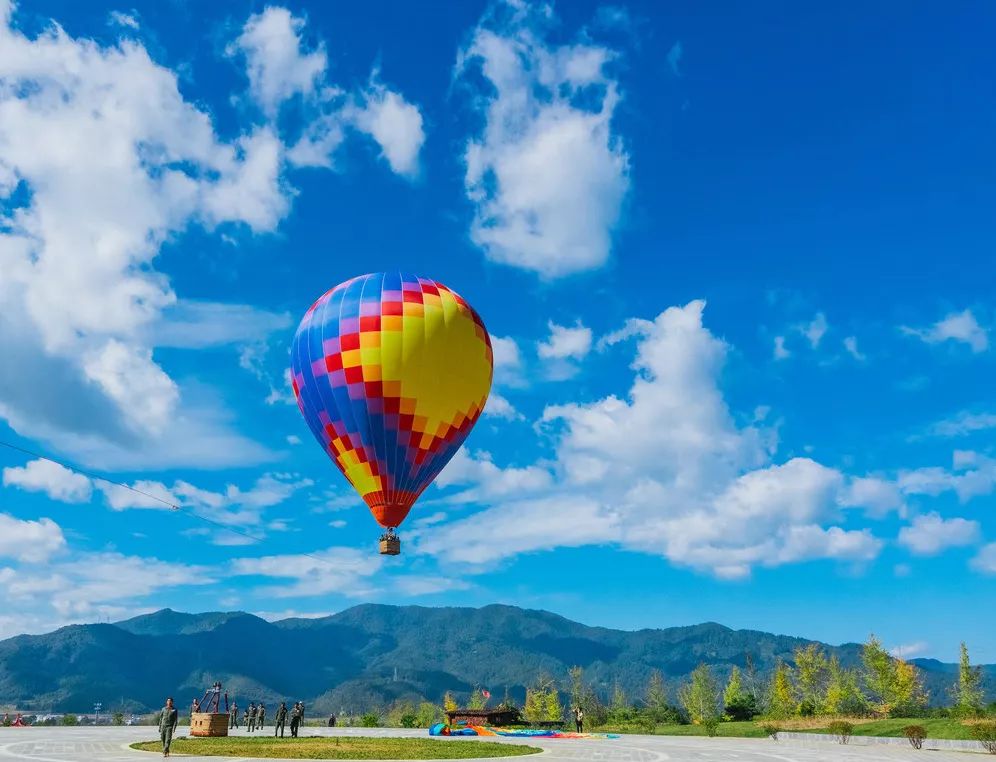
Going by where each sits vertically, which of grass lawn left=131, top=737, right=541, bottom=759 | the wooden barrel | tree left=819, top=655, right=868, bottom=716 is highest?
tree left=819, top=655, right=868, bottom=716

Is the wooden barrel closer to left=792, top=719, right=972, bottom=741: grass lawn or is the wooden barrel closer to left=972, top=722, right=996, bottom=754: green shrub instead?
left=792, top=719, right=972, bottom=741: grass lawn

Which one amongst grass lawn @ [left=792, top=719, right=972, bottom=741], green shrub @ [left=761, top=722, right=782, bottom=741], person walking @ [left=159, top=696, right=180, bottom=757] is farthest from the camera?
green shrub @ [left=761, top=722, right=782, bottom=741]

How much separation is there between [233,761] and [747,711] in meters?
58.8

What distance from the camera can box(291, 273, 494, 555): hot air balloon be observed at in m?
46.0

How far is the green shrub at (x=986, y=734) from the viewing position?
37.9 metres

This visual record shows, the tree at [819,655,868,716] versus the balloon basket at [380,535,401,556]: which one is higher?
the balloon basket at [380,535,401,556]

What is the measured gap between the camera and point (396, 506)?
47.3m

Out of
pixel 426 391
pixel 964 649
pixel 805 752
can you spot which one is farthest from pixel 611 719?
pixel 964 649

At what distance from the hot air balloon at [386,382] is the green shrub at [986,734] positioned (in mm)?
30888

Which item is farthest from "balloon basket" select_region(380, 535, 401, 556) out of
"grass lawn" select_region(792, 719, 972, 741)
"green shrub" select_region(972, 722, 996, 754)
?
"green shrub" select_region(972, 722, 996, 754)

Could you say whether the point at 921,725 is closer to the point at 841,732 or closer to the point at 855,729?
the point at 855,729

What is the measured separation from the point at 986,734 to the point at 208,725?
40.0 m

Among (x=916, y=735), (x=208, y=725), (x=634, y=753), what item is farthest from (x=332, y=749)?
(x=916, y=735)

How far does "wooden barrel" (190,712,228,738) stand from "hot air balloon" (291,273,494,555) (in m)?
13.1
